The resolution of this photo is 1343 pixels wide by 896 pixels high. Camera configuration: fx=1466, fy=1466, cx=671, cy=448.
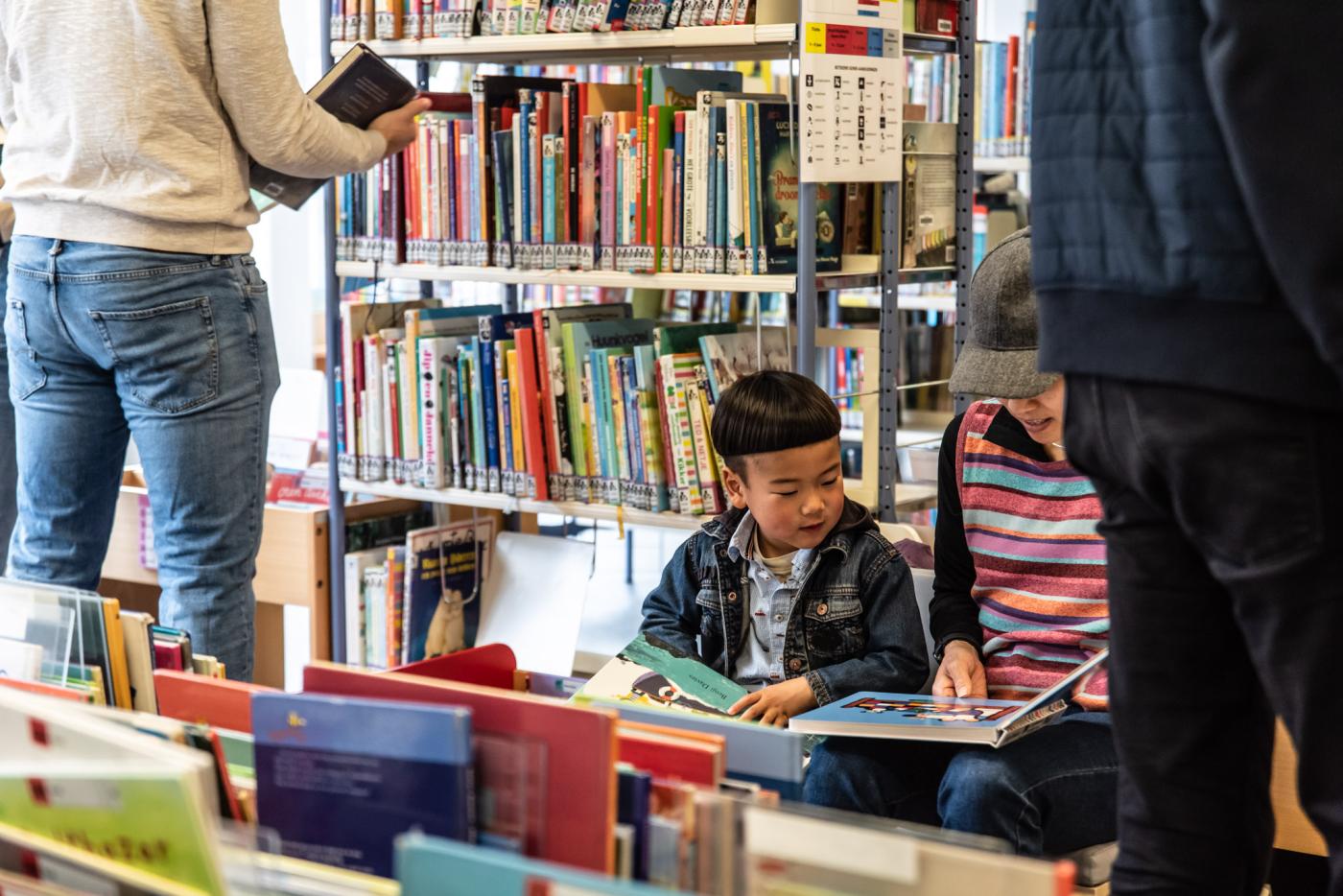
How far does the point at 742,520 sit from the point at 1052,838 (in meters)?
0.68

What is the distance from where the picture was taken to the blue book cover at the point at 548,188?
2.94 m

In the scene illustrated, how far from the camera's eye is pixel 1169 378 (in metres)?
1.09

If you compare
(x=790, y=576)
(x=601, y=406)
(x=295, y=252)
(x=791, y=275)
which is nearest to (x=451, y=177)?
(x=601, y=406)

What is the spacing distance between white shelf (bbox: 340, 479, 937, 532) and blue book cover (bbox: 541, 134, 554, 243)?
1.79 feet

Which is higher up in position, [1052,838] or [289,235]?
[289,235]

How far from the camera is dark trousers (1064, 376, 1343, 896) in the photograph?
1.07 m

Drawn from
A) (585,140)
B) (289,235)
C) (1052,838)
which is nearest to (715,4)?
(585,140)

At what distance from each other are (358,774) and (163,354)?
3.85 ft

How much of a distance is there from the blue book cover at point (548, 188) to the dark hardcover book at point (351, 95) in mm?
469

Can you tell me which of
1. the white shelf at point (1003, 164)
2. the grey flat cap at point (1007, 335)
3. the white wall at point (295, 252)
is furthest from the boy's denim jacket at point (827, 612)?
the white wall at point (295, 252)

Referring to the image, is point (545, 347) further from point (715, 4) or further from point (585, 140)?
point (715, 4)

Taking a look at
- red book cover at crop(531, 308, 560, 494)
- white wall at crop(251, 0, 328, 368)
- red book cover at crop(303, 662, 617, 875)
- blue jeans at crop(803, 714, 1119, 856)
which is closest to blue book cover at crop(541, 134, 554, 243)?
red book cover at crop(531, 308, 560, 494)

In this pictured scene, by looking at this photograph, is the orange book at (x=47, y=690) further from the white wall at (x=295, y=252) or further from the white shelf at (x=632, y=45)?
the white wall at (x=295, y=252)

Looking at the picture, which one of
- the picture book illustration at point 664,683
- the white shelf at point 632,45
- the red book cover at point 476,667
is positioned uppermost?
the white shelf at point 632,45
